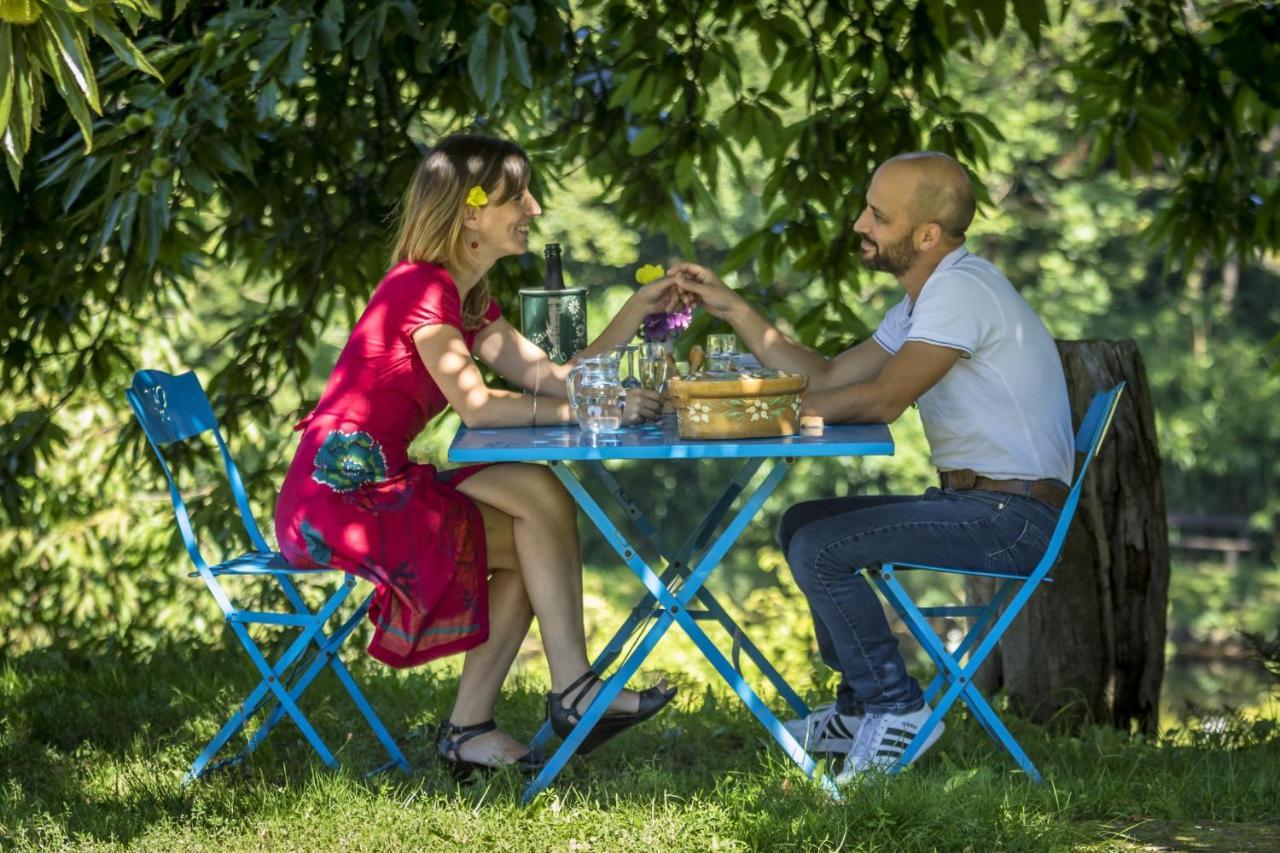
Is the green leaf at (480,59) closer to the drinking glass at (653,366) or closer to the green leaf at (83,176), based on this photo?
the drinking glass at (653,366)

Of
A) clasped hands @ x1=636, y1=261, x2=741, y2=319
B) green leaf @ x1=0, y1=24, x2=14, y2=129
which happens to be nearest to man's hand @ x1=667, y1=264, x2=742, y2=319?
clasped hands @ x1=636, y1=261, x2=741, y2=319

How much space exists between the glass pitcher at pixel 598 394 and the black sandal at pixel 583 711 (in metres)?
0.57

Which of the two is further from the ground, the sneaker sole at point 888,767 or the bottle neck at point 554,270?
the bottle neck at point 554,270

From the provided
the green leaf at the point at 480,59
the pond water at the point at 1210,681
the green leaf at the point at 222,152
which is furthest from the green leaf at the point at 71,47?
the pond water at the point at 1210,681

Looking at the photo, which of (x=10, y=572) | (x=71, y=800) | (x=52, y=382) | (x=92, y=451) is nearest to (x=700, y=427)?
(x=71, y=800)

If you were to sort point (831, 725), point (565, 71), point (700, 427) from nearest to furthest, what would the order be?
point (700, 427) < point (831, 725) < point (565, 71)

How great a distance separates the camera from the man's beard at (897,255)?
12.4ft

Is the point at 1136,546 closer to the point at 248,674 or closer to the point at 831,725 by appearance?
the point at 831,725

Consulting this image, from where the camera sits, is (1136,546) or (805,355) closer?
(805,355)

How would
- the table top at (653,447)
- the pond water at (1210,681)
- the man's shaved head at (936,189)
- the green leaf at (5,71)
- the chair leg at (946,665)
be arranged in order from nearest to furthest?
the green leaf at (5,71) → the table top at (653,447) → the chair leg at (946,665) → the man's shaved head at (936,189) → the pond water at (1210,681)

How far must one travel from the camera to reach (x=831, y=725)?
153 inches

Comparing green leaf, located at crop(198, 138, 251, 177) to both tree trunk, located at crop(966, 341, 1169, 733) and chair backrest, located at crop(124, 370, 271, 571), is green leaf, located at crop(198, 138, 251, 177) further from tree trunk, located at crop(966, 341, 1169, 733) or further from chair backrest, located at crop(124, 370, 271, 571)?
tree trunk, located at crop(966, 341, 1169, 733)

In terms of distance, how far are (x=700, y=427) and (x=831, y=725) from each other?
→ 101cm

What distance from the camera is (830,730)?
3.89 m
